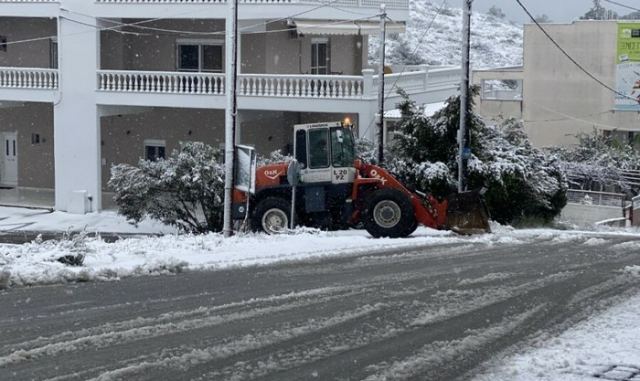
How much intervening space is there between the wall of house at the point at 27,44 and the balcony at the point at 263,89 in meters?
4.33

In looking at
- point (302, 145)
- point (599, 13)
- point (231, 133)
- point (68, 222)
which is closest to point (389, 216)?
point (302, 145)

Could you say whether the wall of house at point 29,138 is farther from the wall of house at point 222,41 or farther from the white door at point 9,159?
Result: the wall of house at point 222,41

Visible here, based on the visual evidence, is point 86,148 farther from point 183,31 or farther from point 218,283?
point 218,283

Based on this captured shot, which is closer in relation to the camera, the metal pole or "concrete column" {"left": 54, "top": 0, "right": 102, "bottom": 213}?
the metal pole

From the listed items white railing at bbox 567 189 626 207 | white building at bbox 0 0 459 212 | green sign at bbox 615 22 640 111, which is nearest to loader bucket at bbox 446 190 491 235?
white building at bbox 0 0 459 212

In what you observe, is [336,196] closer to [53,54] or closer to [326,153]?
[326,153]

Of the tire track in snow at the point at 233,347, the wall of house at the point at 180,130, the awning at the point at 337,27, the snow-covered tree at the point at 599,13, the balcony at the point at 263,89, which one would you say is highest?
the snow-covered tree at the point at 599,13

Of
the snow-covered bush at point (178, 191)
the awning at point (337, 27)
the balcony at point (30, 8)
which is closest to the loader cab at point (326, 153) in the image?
the snow-covered bush at point (178, 191)

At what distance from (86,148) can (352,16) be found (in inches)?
396

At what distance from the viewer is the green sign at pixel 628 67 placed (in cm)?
4850

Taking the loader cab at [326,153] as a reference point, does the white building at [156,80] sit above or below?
above

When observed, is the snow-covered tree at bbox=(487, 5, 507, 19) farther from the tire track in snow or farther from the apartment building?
the tire track in snow

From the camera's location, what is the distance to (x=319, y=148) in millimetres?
21219

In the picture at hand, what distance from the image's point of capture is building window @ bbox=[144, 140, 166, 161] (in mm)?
34875
